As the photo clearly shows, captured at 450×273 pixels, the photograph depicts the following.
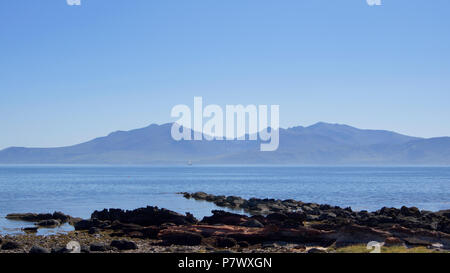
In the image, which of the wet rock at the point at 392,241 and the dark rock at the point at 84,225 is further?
the dark rock at the point at 84,225

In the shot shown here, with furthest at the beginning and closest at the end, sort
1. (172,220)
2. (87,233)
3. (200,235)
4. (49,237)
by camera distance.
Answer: (172,220) → (87,233) → (49,237) → (200,235)

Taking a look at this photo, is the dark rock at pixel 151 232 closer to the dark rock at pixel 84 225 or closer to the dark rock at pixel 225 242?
the dark rock at pixel 225 242

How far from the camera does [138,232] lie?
30.1 metres

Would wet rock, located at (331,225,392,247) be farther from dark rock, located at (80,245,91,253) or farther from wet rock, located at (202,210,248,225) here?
dark rock, located at (80,245,91,253)

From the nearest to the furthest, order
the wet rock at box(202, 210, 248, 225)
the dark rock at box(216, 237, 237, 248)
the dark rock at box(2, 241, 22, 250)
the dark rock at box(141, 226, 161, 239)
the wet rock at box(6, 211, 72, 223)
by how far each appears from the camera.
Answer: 1. the dark rock at box(2, 241, 22, 250)
2. the dark rock at box(216, 237, 237, 248)
3. the dark rock at box(141, 226, 161, 239)
4. the wet rock at box(202, 210, 248, 225)
5. the wet rock at box(6, 211, 72, 223)

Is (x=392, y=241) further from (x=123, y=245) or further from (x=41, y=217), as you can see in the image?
(x=41, y=217)

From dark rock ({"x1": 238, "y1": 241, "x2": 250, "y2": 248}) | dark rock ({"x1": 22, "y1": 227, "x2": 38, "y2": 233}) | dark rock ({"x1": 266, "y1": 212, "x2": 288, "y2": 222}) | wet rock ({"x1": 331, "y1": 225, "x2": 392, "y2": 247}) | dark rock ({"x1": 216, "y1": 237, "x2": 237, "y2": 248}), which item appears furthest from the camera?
dark rock ({"x1": 22, "y1": 227, "x2": 38, "y2": 233})

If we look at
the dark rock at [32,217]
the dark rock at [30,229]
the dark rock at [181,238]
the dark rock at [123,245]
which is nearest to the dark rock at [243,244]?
the dark rock at [181,238]

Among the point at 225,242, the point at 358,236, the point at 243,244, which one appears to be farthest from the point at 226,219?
the point at 358,236

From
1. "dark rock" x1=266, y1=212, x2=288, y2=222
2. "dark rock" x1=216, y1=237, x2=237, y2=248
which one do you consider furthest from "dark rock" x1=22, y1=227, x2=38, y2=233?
"dark rock" x1=266, y1=212, x2=288, y2=222

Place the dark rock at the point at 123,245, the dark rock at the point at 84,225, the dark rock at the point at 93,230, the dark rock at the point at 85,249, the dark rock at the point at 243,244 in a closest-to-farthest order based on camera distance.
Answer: the dark rock at the point at 85,249 → the dark rock at the point at 123,245 → the dark rock at the point at 243,244 → the dark rock at the point at 93,230 → the dark rock at the point at 84,225
